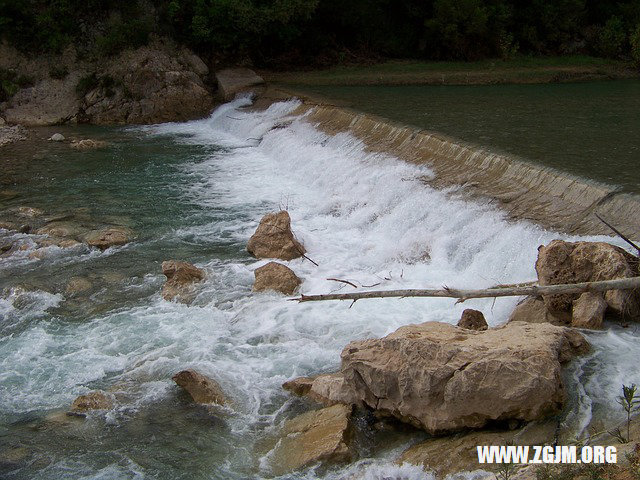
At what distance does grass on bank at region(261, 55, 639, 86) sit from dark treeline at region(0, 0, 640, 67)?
0.87 metres

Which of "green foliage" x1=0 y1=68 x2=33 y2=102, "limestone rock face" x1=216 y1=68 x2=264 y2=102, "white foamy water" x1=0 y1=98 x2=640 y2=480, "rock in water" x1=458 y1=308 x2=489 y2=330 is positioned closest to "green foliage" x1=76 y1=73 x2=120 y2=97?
"green foliage" x1=0 y1=68 x2=33 y2=102

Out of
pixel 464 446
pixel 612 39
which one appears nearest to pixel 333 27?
pixel 612 39

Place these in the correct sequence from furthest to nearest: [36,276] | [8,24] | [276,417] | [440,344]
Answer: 1. [8,24]
2. [36,276]
3. [276,417]
4. [440,344]

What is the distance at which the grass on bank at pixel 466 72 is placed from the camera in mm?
20984

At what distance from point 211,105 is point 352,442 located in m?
16.4

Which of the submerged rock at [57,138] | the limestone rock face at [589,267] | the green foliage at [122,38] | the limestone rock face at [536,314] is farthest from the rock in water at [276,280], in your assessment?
the green foliage at [122,38]

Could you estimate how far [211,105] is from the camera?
2022 cm

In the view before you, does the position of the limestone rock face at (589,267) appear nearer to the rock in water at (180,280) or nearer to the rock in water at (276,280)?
the rock in water at (276,280)

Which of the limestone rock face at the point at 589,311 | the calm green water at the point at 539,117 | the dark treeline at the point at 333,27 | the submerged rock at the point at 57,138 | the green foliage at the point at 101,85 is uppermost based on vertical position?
the dark treeline at the point at 333,27

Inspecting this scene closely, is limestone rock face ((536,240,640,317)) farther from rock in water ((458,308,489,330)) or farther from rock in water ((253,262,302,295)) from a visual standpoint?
rock in water ((253,262,302,295))

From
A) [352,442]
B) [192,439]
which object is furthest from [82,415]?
[352,442]

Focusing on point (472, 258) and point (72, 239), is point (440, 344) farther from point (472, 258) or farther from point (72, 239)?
point (72, 239)

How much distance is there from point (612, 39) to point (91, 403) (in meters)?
23.5

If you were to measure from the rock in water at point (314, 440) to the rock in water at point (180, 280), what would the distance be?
2.99 m
